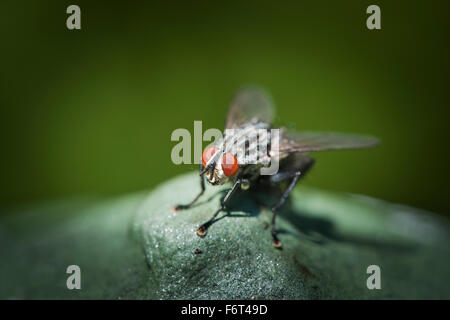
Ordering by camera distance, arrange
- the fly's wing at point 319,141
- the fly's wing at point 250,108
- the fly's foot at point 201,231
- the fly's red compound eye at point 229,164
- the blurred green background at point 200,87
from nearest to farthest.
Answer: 1. the fly's foot at point 201,231
2. the fly's red compound eye at point 229,164
3. the fly's wing at point 319,141
4. the fly's wing at point 250,108
5. the blurred green background at point 200,87

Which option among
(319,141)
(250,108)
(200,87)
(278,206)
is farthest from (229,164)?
(200,87)

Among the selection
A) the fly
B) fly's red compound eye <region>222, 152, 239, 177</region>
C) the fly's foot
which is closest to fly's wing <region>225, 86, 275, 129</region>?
the fly

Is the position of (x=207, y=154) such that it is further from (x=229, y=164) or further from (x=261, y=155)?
(x=261, y=155)

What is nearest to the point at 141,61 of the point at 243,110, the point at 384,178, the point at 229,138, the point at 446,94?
the point at 243,110

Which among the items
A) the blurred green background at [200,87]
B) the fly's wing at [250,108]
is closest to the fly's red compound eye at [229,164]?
the fly's wing at [250,108]

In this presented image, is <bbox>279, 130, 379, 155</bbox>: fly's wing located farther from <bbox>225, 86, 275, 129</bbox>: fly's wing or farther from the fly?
<bbox>225, 86, 275, 129</bbox>: fly's wing

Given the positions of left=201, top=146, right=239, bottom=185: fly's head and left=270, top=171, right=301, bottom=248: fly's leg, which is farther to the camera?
left=201, top=146, right=239, bottom=185: fly's head

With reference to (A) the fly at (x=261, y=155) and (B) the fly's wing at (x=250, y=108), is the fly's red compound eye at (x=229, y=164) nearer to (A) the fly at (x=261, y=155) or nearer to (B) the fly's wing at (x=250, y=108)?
(A) the fly at (x=261, y=155)
